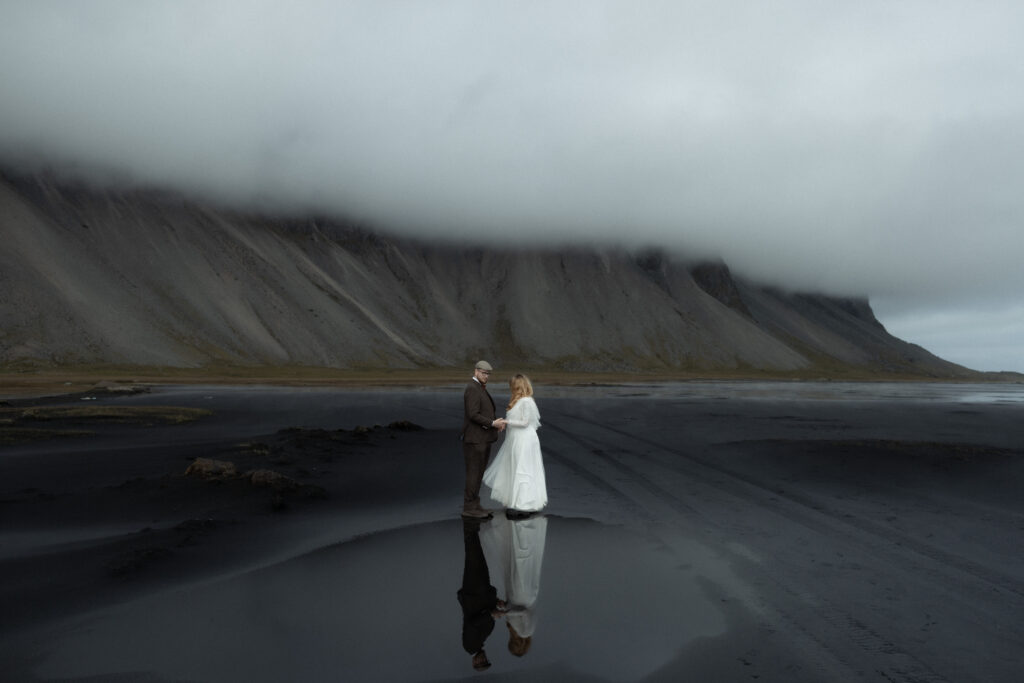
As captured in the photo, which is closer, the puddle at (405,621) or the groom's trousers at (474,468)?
the puddle at (405,621)

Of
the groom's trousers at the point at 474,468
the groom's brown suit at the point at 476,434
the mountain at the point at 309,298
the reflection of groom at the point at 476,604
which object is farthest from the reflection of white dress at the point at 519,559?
the mountain at the point at 309,298

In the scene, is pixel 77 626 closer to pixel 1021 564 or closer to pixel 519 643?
pixel 519 643

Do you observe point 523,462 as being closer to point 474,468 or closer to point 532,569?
point 474,468

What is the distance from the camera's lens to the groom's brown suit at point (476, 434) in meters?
11.5

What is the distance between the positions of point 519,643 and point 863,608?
3.71 m

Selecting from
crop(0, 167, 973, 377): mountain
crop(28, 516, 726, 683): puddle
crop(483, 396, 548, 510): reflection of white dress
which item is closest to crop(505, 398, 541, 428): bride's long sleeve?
crop(483, 396, 548, 510): reflection of white dress

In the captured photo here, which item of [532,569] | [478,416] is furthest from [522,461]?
[532,569]

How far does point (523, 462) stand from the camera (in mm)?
11867

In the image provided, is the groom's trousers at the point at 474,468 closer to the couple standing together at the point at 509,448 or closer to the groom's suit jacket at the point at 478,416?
the couple standing together at the point at 509,448

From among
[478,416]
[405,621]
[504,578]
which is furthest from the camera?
[478,416]

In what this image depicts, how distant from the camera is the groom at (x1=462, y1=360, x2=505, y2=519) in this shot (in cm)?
1155

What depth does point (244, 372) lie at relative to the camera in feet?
299

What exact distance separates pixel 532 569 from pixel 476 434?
3522 mm

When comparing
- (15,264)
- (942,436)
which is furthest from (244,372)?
(942,436)
